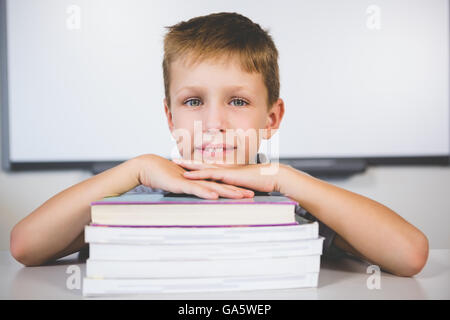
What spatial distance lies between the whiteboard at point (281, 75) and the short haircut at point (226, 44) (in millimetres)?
840

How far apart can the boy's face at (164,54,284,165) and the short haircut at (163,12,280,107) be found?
24mm

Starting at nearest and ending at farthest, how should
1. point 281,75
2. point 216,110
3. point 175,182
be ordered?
point 175,182 < point 216,110 < point 281,75

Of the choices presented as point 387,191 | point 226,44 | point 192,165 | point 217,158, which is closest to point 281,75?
point 387,191

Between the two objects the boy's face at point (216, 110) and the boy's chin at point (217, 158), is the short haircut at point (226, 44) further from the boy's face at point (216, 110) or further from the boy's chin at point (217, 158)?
the boy's chin at point (217, 158)

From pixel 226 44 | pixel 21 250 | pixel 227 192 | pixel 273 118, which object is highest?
pixel 226 44

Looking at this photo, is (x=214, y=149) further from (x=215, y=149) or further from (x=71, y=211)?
(x=71, y=211)

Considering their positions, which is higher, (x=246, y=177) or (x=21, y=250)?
(x=246, y=177)

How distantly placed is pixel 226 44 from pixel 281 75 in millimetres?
984

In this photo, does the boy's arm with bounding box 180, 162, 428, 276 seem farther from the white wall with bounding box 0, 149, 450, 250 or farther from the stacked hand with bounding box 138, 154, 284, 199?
the white wall with bounding box 0, 149, 450, 250

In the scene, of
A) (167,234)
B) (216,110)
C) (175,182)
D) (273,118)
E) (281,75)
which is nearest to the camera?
(167,234)

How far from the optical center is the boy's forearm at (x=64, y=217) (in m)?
0.61

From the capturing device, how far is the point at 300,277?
1.54 feet

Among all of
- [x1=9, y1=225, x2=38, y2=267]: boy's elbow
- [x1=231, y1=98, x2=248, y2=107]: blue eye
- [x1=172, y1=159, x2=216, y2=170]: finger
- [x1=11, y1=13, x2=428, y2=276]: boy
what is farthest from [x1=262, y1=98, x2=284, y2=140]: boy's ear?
[x1=9, y1=225, x2=38, y2=267]: boy's elbow

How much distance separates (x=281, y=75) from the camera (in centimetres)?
176
